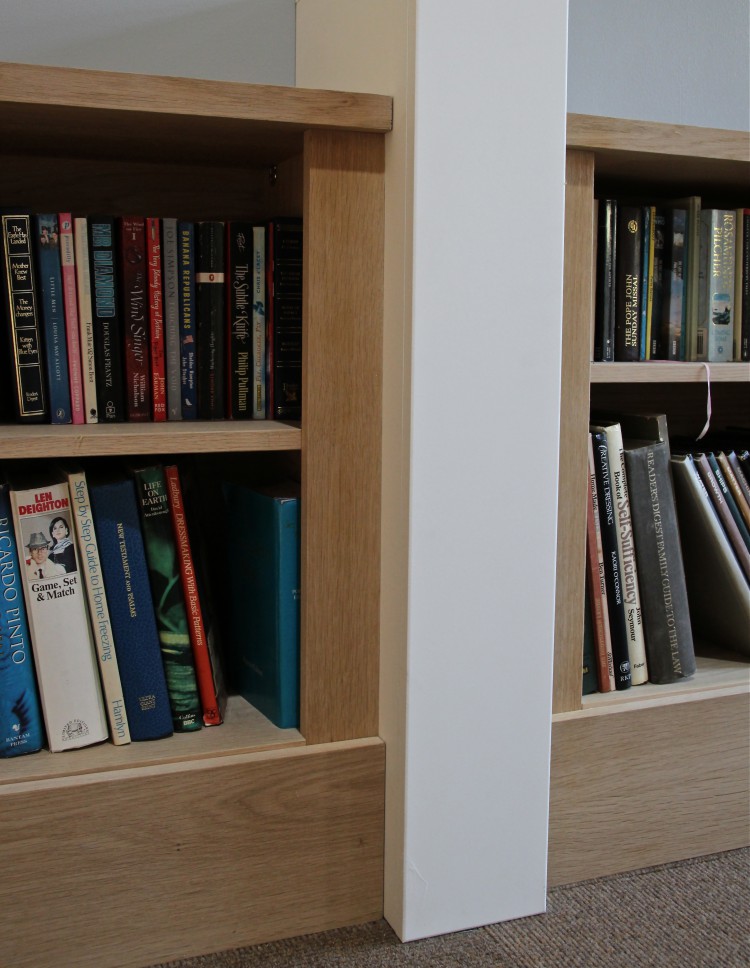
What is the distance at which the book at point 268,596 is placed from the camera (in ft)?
3.61

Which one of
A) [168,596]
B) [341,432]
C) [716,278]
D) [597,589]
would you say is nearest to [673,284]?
Result: [716,278]

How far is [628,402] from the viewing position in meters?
1.57

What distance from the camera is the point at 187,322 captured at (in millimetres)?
1140

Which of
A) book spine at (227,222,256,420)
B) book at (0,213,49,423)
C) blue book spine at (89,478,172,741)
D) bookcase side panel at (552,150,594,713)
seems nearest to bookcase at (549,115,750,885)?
bookcase side panel at (552,150,594,713)

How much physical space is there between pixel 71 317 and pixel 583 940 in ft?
2.86

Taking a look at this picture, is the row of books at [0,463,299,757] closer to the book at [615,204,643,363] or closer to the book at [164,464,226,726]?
the book at [164,464,226,726]

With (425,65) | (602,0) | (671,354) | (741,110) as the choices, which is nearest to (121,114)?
(425,65)

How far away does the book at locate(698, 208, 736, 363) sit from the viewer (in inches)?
52.6

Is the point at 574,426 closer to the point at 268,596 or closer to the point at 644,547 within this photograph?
the point at 644,547

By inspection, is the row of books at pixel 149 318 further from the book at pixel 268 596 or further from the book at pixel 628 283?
the book at pixel 628 283

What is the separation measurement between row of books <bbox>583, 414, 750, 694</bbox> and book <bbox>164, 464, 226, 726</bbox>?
46 centimetres

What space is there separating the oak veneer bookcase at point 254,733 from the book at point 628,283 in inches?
14.8

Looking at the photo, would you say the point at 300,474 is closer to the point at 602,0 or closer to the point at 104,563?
the point at 104,563

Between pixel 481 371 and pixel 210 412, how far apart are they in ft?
1.08
